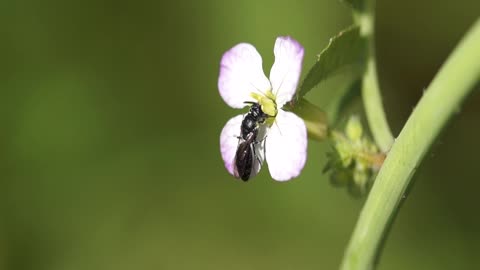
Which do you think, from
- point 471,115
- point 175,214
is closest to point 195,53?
point 175,214

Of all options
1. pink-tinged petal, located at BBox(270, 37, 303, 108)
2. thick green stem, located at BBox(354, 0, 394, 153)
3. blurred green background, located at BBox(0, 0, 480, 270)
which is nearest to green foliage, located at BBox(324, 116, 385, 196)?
thick green stem, located at BBox(354, 0, 394, 153)

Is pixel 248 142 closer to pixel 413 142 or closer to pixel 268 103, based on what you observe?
pixel 268 103

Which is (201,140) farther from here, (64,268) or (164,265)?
(64,268)

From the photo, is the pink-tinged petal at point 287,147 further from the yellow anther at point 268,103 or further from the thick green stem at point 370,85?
the thick green stem at point 370,85

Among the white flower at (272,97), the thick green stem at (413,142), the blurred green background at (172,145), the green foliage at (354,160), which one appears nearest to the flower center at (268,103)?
the white flower at (272,97)

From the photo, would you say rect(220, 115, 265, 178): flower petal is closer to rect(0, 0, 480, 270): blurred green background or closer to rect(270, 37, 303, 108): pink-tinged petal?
rect(270, 37, 303, 108): pink-tinged petal

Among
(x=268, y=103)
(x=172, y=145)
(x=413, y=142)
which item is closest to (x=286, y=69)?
(x=268, y=103)
